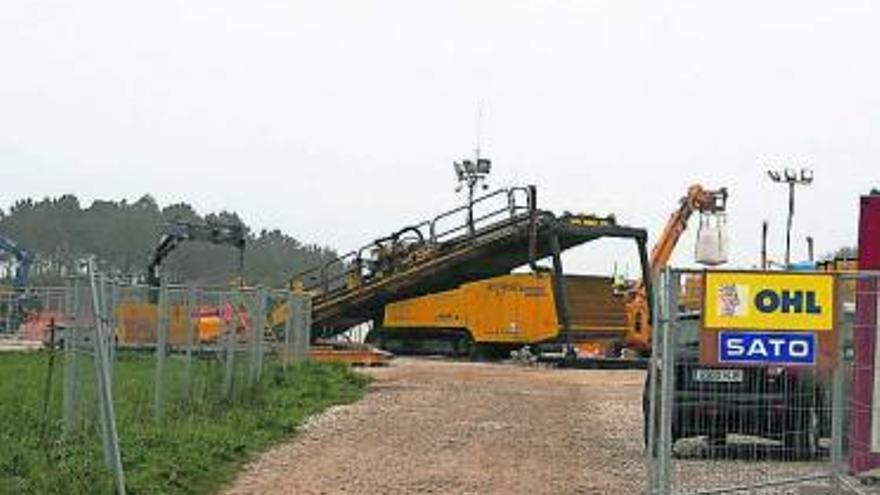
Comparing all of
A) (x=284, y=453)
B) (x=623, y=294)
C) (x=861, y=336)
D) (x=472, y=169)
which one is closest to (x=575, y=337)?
(x=623, y=294)

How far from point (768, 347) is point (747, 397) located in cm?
282

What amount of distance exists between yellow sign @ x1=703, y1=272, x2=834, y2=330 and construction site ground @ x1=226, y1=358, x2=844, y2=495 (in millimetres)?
1603

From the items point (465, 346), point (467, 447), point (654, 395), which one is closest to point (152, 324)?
point (467, 447)

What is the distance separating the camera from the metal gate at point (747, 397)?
406 inches

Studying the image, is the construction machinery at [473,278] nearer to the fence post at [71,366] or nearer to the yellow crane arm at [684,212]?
the yellow crane arm at [684,212]

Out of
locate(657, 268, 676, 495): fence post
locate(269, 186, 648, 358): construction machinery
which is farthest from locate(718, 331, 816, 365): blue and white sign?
locate(269, 186, 648, 358): construction machinery

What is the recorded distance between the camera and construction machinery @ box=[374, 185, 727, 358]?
44.6 meters

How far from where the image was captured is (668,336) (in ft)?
33.7

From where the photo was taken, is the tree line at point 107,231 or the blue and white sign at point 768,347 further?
the tree line at point 107,231

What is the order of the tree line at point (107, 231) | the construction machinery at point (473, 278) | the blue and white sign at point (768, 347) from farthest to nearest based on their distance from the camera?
the tree line at point (107, 231) < the construction machinery at point (473, 278) < the blue and white sign at point (768, 347)

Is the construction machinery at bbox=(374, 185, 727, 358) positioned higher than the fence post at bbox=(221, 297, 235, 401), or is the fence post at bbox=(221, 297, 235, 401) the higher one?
the construction machinery at bbox=(374, 185, 727, 358)

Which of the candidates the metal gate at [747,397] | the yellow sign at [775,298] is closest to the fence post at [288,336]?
the metal gate at [747,397]

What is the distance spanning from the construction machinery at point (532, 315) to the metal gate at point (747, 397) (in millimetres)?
28549

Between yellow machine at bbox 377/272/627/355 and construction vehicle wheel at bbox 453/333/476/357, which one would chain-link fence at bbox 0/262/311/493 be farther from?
construction vehicle wheel at bbox 453/333/476/357
